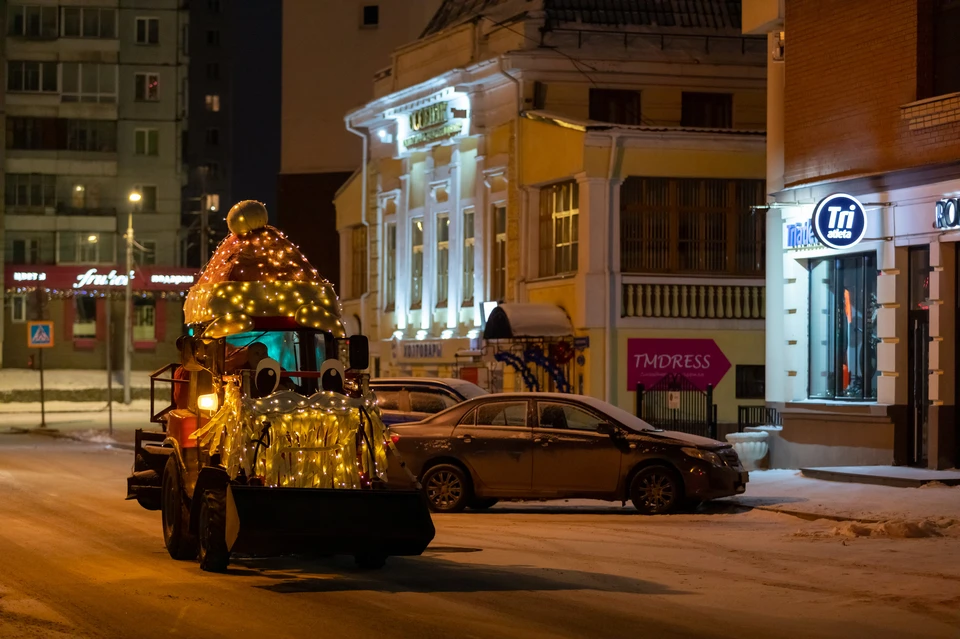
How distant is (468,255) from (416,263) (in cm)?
353

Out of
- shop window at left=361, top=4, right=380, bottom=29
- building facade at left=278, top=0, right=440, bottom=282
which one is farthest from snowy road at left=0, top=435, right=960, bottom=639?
shop window at left=361, top=4, right=380, bottom=29

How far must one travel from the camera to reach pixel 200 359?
47.9ft

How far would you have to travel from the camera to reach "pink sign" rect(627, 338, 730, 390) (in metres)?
34.2

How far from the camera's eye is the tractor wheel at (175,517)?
14.2 metres

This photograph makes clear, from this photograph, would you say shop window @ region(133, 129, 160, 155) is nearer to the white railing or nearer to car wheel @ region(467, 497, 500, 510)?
the white railing

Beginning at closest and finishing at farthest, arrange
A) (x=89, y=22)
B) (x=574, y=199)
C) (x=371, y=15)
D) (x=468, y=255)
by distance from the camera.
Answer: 1. (x=574, y=199)
2. (x=468, y=255)
3. (x=371, y=15)
4. (x=89, y=22)

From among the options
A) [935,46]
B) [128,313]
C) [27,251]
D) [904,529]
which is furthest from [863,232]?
[27,251]

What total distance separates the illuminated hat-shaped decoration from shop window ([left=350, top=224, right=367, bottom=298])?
31.8 m

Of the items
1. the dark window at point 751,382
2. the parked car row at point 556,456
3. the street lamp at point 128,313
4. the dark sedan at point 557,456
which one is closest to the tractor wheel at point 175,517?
the parked car row at point 556,456

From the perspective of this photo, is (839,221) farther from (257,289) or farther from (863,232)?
(257,289)

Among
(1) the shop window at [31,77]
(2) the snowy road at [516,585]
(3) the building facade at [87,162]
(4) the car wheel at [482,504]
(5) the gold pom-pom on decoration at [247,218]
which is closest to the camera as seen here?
(2) the snowy road at [516,585]

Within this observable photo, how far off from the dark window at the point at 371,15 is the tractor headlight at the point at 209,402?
44.2m

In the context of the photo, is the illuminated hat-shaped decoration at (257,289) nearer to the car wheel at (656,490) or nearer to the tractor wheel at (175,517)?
the tractor wheel at (175,517)

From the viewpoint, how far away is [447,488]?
2044 cm
